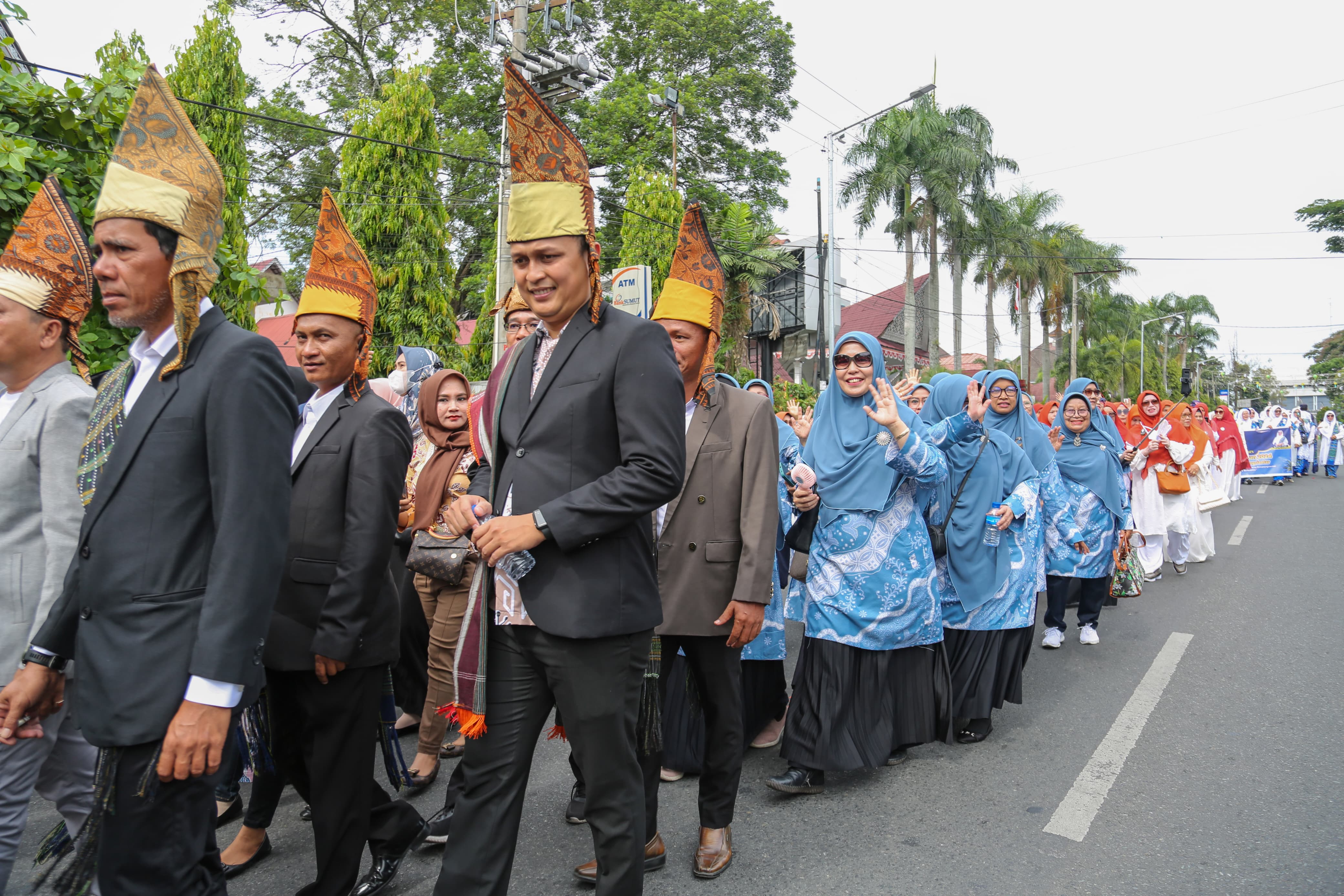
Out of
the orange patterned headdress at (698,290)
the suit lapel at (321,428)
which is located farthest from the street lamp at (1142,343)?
the suit lapel at (321,428)

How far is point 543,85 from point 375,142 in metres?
2.53

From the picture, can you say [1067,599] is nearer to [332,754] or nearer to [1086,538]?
[1086,538]

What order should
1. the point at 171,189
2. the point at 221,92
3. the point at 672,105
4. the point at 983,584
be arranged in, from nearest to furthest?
1. the point at 171,189
2. the point at 983,584
3. the point at 221,92
4. the point at 672,105

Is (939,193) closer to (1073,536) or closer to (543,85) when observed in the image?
(543,85)

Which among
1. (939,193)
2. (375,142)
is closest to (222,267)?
(375,142)

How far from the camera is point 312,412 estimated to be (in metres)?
3.07

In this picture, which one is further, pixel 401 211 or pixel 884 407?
pixel 401 211

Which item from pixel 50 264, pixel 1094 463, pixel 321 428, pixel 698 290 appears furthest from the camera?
pixel 1094 463

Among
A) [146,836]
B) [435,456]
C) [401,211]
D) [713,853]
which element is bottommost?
[713,853]

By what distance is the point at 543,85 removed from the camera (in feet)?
41.7

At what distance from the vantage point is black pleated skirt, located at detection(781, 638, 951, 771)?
3.87 m

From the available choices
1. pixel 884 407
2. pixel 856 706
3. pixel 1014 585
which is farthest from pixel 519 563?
pixel 1014 585

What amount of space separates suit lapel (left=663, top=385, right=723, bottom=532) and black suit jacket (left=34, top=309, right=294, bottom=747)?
167 cm

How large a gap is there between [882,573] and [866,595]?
0.12m
